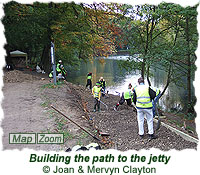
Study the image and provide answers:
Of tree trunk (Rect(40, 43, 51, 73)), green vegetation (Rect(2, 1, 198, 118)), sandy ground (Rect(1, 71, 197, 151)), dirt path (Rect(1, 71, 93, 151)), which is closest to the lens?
dirt path (Rect(1, 71, 93, 151))

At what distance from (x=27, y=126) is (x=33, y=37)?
1451cm

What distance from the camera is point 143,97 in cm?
598

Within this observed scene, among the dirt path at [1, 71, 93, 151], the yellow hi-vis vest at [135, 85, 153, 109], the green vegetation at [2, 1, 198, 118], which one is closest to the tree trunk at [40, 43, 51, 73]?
the green vegetation at [2, 1, 198, 118]

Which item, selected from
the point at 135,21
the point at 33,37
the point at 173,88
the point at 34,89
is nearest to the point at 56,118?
the point at 34,89

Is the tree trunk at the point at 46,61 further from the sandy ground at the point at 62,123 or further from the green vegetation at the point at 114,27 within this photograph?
the sandy ground at the point at 62,123

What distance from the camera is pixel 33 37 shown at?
18.6m

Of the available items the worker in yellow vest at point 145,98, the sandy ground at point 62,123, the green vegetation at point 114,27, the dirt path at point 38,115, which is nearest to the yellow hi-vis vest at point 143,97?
the worker in yellow vest at point 145,98

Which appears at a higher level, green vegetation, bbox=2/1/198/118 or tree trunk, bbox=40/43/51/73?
green vegetation, bbox=2/1/198/118

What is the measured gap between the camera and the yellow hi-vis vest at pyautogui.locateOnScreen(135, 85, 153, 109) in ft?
19.5

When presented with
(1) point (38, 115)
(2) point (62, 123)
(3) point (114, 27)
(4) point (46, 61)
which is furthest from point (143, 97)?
(4) point (46, 61)

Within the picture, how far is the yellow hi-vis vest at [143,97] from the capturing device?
5.96 meters

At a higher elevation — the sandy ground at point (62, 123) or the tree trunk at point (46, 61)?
the tree trunk at point (46, 61)

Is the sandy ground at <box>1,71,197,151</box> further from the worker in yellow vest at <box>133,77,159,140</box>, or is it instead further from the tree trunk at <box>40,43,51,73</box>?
the tree trunk at <box>40,43,51,73</box>

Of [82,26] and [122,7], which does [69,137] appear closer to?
[122,7]
